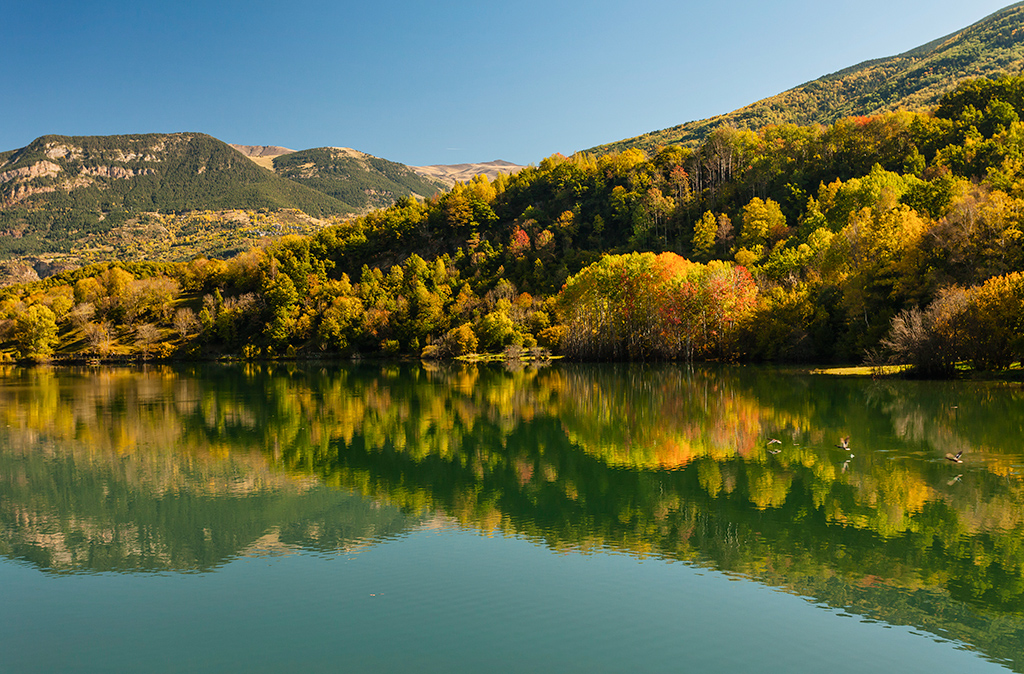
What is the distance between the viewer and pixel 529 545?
694 inches

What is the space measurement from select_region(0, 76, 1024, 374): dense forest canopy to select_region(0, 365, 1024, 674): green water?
965 inches

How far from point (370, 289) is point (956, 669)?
132m

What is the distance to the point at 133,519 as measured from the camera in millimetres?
20984

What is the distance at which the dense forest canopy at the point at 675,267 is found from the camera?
189 ft

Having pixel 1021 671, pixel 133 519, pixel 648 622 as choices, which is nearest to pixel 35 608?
pixel 133 519

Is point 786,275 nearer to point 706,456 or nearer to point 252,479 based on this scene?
point 706,456

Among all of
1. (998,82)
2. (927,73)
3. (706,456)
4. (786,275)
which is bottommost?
(706,456)

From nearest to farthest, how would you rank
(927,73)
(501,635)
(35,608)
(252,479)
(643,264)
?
(501,635) → (35,608) → (252,479) → (643,264) → (927,73)

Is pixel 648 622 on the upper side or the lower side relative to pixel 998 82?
lower

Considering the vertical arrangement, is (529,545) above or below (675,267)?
below

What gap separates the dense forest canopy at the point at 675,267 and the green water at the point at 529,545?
965 inches

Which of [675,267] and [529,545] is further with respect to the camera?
[675,267]

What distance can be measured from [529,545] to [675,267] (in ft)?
249

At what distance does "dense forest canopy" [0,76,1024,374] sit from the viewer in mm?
57656
